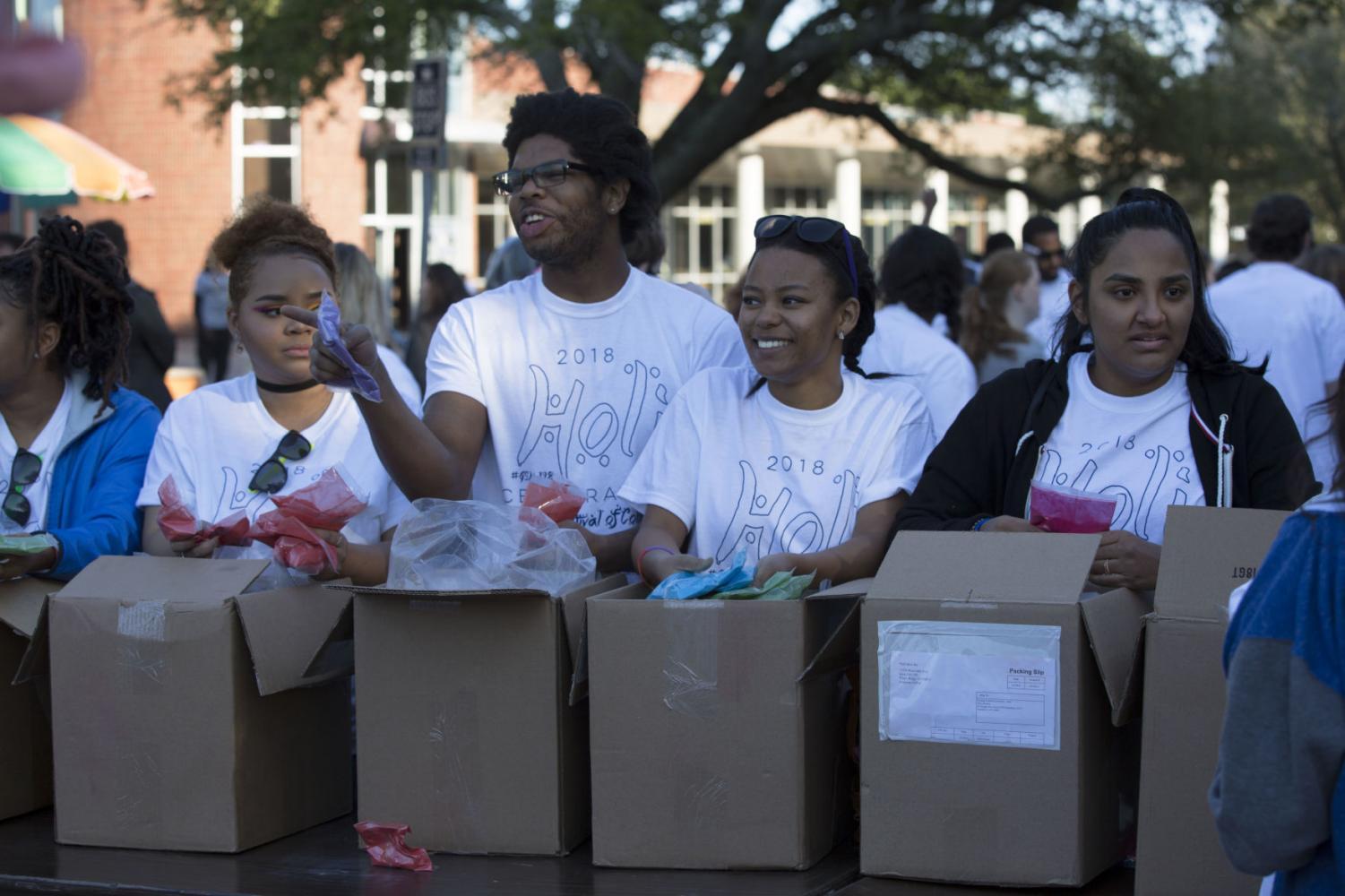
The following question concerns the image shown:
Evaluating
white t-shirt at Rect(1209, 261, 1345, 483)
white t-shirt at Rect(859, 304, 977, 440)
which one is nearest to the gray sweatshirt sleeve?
white t-shirt at Rect(859, 304, 977, 440)

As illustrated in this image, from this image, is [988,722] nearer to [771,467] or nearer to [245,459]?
[771,467]

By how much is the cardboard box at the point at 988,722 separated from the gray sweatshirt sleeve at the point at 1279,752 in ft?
3.10

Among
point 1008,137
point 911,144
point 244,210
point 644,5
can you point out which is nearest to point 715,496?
point 244,210

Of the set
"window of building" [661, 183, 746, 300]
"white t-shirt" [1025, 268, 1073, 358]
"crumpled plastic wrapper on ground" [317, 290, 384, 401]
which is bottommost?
"crumpled plastic wrapper on ground" [317, 290, 384, 401]

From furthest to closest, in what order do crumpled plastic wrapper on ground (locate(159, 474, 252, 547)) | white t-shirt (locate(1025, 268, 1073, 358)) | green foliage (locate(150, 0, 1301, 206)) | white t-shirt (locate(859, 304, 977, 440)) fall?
1. green foliage (locate(150, 0, 1301, 206))
2. white t-shirt (locate(859, 304, 977, 440))
3. white t-shirt (locate(1025, 268, 1073, 358))
4. crumpled plastic wrapper on ground (locate(159, 474, 252, 547))

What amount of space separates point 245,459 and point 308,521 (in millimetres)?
490

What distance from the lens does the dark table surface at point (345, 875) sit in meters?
3.14

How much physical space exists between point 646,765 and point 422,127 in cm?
731

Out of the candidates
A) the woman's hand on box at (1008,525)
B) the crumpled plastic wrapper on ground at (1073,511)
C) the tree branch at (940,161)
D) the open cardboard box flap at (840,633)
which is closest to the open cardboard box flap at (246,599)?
the open cardboard box flap at (840,633)

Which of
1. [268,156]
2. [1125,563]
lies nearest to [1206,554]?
[1125,563]

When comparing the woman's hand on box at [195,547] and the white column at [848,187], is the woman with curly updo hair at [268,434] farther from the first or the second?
the white column at [848,187]

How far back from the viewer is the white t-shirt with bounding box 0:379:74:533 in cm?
404

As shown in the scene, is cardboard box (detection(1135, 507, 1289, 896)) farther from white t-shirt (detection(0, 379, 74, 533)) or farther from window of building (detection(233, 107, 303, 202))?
window of building (detection(233, 107, 303, 202))

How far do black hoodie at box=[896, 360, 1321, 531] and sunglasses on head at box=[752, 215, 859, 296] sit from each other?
44 cm
